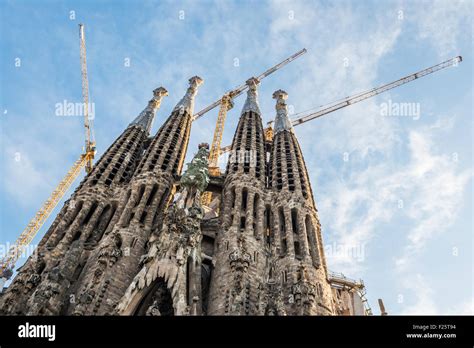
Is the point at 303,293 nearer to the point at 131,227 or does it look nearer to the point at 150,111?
the point at 131,227

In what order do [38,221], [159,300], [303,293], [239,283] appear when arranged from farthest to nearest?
1. [38,221]
2. [239,283]
3. [159,300]
4. [303,293]

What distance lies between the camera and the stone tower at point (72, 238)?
75.0 ft

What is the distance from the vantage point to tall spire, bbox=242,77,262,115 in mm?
50172

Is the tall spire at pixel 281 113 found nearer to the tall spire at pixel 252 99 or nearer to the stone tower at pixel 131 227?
the tall spire at pixel 252 99

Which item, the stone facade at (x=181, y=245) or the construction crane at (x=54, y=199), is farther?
the construction crane at (x=54, y=199)

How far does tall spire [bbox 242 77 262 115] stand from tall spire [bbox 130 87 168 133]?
1113cm

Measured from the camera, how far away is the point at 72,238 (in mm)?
28312

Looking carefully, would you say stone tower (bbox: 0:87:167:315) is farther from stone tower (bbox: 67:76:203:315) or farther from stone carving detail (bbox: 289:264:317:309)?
stone carving detail (bbox: 289:264:317:309)

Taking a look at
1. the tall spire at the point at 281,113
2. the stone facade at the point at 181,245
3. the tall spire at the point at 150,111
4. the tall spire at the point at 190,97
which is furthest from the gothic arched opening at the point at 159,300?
the tall spire at the point at 190,97

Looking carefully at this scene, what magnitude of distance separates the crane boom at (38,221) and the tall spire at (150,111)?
14332 mm

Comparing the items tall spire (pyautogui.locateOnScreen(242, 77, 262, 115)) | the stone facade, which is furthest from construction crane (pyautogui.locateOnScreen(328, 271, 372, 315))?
tall spire (pyautogui.locateOnScreen(242, 77, 262, 115))

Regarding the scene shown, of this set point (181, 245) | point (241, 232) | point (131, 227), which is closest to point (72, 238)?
point (131, 227)

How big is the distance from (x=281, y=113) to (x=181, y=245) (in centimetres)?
2764
